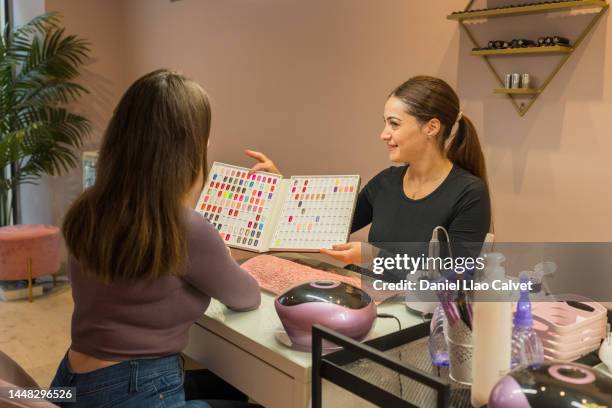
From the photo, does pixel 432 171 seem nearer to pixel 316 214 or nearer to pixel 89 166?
pixel 316 214

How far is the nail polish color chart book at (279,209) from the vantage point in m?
1.76

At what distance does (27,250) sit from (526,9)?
10.5 ft

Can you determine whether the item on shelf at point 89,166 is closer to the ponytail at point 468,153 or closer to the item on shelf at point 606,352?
the ponytail at point 468,153

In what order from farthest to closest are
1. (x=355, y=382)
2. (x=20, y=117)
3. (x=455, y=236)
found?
(x=20, y=117) → (x=455, y=236) → (x=355, y=382)

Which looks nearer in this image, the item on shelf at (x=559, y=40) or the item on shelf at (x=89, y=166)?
the item on shelf at (x=559, y=40)

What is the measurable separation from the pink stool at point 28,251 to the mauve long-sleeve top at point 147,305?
2776mm

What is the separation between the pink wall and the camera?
6.88ft

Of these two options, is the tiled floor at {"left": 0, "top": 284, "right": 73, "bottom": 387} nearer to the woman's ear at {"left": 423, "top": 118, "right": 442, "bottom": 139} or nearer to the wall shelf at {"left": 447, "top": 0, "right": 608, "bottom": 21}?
the woman's ear at {"left": 423, "top": 118, "right": 442, "bottom": 139}

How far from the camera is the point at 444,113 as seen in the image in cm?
188

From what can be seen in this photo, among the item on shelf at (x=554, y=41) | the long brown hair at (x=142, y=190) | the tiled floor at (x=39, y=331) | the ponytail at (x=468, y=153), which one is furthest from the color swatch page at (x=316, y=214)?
the tiled floor at (x=39, y=331)

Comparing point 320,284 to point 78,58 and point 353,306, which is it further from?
point 78,58

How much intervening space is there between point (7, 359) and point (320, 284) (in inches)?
26.7

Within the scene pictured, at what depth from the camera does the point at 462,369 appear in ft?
3.43

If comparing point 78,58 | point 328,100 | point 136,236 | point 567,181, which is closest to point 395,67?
point 328,100
